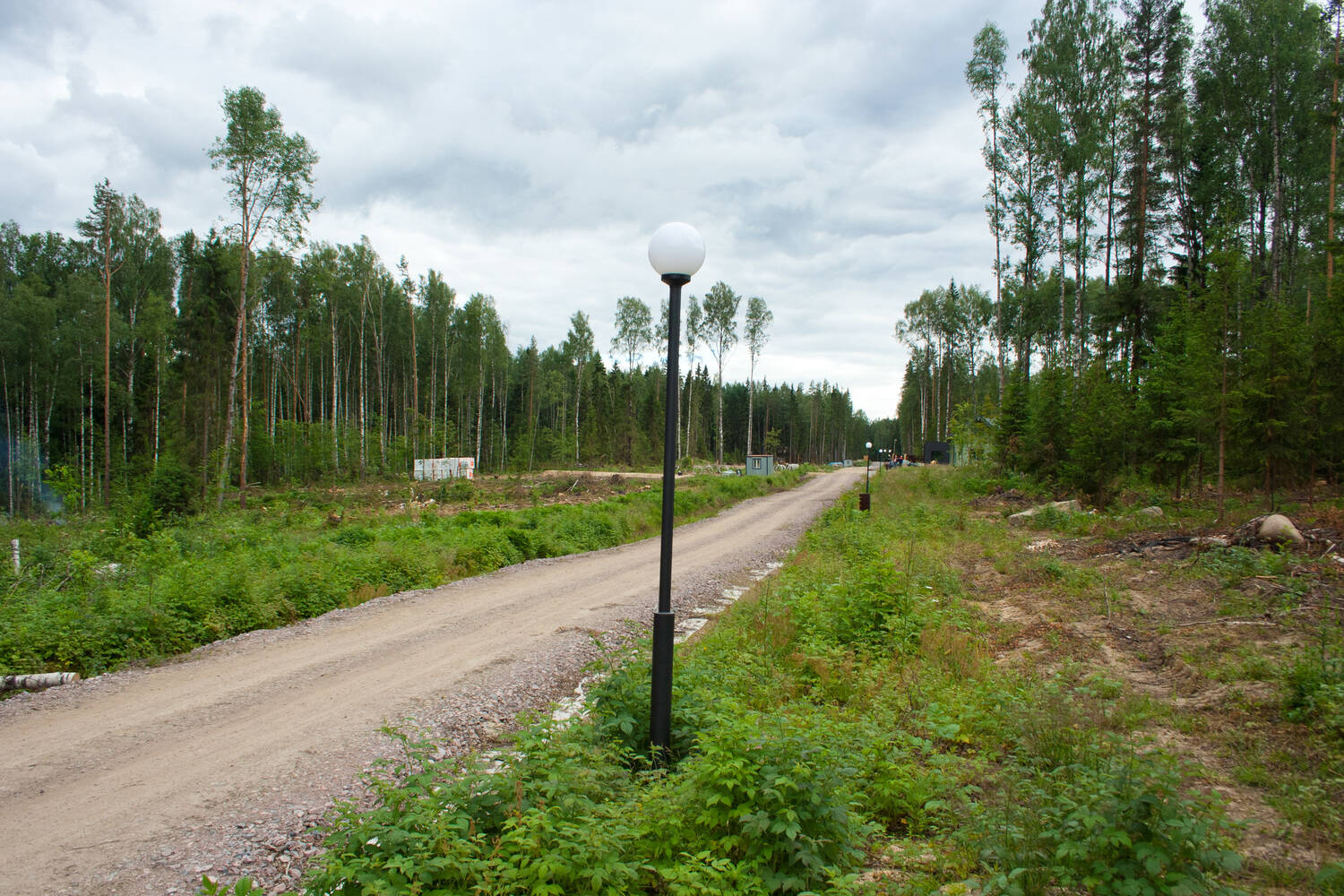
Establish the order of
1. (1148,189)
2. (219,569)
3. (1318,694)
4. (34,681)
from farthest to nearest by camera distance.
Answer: (1148,189), (219,569), (34,681), (1318,694)

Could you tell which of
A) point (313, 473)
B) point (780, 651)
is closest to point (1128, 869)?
point (780, 651)

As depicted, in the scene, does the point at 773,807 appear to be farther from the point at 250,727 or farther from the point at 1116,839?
the point at 250,727

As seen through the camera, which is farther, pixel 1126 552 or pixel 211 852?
pixel 1126 552

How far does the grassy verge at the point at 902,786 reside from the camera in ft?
9.11

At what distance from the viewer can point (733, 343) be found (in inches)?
1994

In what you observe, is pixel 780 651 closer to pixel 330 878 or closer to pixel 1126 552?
pixel 330 878

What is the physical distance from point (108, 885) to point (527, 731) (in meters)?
2.20

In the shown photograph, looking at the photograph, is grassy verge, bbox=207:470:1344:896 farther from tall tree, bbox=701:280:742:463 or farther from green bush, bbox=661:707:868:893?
tall tree, bbox=701:280:742:463

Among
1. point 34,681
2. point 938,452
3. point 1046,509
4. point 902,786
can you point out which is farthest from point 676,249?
point 938,452

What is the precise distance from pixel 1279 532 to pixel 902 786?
31.8 feet

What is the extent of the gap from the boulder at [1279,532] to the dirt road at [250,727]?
29.3 ft

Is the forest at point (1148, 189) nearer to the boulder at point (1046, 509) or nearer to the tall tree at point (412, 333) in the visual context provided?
the boulder at point (1046, 509)

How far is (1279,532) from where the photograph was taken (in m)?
9.66

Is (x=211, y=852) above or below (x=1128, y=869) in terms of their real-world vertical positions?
below
